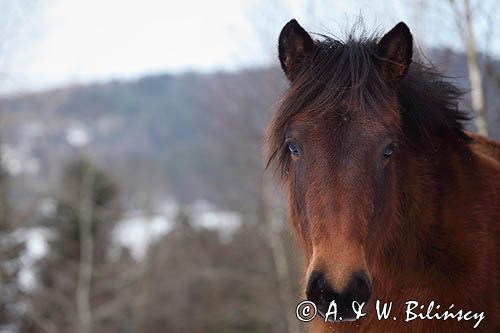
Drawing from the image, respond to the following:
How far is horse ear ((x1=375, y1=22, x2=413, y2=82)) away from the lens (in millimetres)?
3045

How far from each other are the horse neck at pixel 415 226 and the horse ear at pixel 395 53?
0.46 meters

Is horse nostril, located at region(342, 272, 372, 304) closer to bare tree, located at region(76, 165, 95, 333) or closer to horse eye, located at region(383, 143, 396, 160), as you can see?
horse eye, located at region(383, 143, 396, 160)

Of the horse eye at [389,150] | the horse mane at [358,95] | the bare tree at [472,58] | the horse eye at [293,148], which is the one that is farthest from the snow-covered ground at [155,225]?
the horse eye at [389,150]

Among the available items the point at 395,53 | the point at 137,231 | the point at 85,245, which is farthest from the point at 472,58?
the point at 137,231

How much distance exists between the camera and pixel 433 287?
310cm

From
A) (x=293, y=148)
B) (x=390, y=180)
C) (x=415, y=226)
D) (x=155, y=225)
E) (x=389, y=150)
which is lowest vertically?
(x=415, y=226)

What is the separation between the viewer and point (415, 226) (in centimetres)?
312

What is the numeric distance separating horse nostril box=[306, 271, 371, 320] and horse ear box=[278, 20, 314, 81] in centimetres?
131

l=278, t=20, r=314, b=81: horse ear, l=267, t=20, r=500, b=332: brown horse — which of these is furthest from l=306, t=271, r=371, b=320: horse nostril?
l=278, t=20, r=314, b=81: horse ear

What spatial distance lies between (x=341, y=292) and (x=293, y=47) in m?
1.49

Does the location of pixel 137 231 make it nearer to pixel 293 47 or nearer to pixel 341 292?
pixel 293 47

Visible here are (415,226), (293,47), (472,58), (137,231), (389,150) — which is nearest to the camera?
(389,150)

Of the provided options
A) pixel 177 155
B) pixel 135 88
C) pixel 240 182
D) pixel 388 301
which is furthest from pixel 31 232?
pixel 135 88

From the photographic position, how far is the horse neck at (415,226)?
10.0 ft
